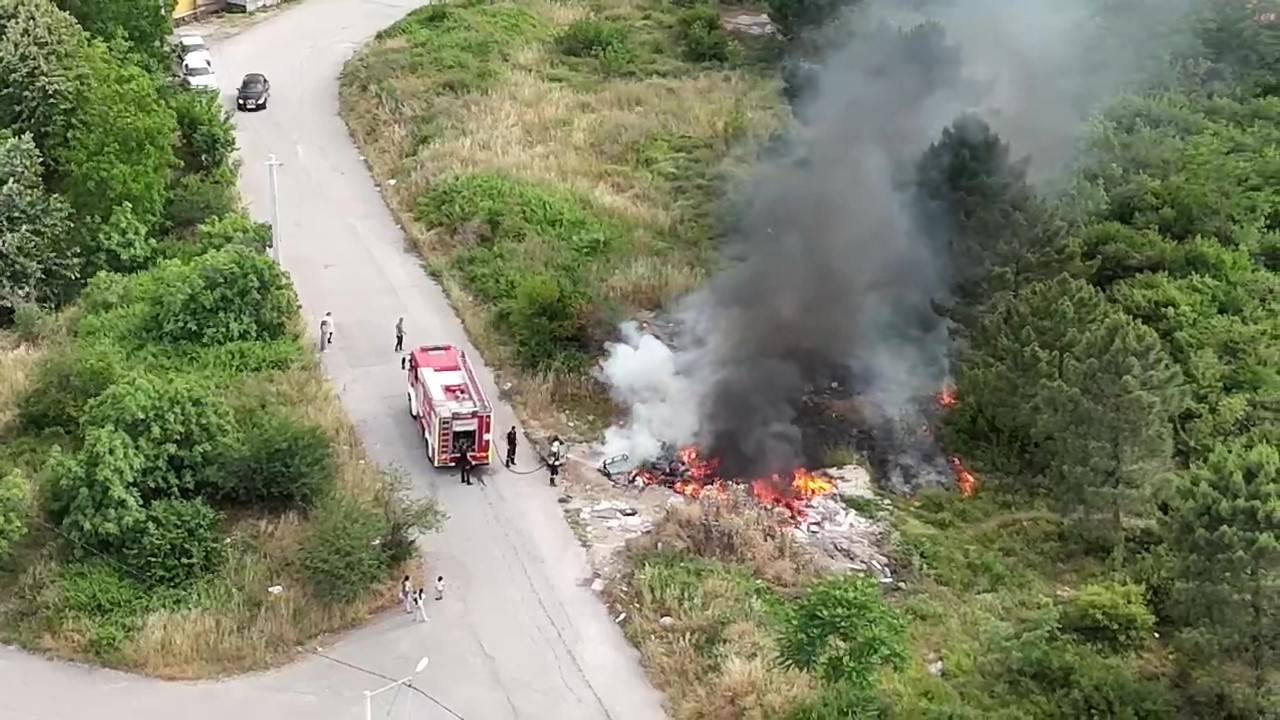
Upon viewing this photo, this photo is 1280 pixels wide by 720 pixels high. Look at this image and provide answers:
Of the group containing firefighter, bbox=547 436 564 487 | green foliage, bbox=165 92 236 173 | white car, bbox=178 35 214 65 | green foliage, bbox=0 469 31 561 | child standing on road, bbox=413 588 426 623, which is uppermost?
white car, bbox=178 35 214 65

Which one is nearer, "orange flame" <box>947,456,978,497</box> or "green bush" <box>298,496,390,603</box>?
"green bush" <box>298,496,390,603</box>

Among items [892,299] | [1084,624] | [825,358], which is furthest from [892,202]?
[1084,624]

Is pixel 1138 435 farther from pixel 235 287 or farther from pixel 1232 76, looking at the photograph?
pixel 1232 76

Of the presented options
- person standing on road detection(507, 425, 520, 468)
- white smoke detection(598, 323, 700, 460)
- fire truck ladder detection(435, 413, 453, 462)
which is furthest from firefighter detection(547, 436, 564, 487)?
fire truck ladder detection(435, 413, 453, 462)

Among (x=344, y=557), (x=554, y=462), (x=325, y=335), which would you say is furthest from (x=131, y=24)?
(x=344, y=557)

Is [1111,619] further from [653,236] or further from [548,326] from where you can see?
[653,236]

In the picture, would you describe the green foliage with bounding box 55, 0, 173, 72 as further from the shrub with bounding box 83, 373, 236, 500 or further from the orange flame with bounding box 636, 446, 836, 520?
the orange flame with bounding box 636, 446, 836, 520

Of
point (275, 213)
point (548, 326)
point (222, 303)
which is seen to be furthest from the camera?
point (275, 213)
